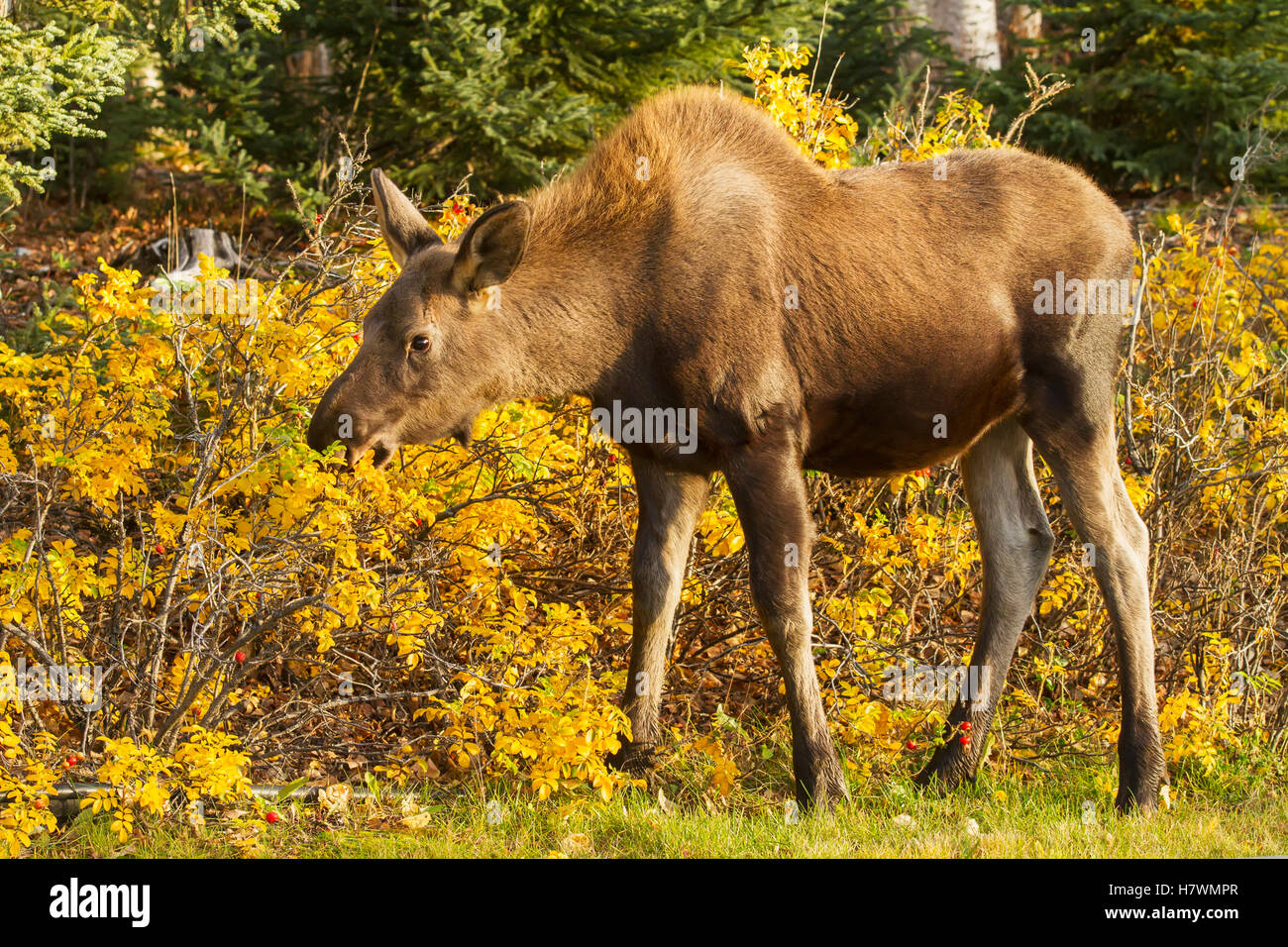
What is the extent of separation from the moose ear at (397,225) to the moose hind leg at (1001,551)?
272 centimetres

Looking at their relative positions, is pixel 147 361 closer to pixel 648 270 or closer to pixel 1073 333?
pixel 648 270

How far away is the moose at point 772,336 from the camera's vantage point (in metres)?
5.52

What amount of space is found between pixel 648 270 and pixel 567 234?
15.9 inches

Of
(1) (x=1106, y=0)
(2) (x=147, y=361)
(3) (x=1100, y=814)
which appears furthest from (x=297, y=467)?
(1) (x=1106, y=0)

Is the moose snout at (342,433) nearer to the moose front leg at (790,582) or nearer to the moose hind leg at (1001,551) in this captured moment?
the moose front leg at (790,582)

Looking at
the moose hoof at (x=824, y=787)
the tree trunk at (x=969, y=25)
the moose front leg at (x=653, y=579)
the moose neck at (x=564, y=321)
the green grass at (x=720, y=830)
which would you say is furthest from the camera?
the tree trunk at (x=969, y=25)

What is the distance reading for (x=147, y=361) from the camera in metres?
5.83

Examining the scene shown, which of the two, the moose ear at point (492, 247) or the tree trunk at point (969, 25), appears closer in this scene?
the moose ear at point (492, 247)

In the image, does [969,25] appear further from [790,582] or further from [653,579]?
[790,582]

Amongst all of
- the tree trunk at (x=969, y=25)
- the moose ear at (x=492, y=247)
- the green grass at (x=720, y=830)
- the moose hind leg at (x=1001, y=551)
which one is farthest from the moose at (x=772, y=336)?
the tree trunk at (x=969, y=25)

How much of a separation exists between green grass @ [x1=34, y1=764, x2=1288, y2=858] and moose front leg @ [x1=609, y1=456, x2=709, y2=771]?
12.1 inches

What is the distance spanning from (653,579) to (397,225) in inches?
73.8

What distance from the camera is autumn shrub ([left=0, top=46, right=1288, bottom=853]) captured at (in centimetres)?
570
